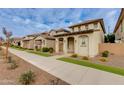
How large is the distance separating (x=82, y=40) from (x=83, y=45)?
0.65 m

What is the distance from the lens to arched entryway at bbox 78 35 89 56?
13.8 meters

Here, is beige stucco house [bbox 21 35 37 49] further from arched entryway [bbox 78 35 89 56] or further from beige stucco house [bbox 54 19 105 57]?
arched entryway [bbox 78 35 89 56]

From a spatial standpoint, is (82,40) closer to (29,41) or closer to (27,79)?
(29,41)

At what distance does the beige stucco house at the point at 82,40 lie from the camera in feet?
44.7

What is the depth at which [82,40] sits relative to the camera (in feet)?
47.2

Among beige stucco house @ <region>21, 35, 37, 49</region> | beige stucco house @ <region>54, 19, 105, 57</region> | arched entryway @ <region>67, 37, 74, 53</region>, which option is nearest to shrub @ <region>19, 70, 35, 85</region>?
beige stucco house @ <region>21, 35, 37, 49</region>

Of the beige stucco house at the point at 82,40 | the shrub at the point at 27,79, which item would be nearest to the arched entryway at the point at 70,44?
the beige stucco house at the point at 82,40

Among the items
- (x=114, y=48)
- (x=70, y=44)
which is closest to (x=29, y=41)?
(x=70, y=44)

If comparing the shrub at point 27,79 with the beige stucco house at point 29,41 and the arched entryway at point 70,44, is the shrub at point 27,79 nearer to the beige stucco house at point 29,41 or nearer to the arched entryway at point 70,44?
the beige stucco house at point 29,41

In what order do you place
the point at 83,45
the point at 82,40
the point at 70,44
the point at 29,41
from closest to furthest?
the point at 29,41, the point at 83,45, the point at 82,40, the point at 70,44

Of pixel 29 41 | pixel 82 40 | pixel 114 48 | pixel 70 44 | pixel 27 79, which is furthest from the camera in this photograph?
pixel 70 44
